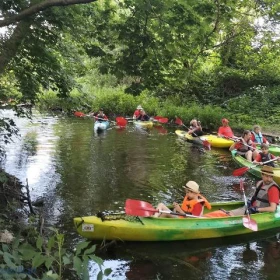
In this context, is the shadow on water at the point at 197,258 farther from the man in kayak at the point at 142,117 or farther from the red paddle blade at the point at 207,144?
the man in kayak at the point at 142,117

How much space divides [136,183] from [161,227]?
3.54 metres

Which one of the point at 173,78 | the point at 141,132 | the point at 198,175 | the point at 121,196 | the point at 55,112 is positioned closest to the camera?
the point at 173,78

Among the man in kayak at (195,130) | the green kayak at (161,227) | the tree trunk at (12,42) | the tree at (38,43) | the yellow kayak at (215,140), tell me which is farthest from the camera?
the man in kayak at (195,130)

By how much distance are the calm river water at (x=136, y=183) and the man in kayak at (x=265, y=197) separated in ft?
1.62

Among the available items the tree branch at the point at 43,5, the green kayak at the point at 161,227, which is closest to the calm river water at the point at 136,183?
the green kayak at the point at 161,227

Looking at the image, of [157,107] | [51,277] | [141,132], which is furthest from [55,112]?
[51,277]

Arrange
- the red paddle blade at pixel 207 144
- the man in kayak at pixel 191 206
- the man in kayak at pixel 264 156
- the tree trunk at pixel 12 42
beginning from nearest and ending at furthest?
1. the tree trunk at pixel 12 42
2. the man in kayak at pixel 191 206
3. the man in kayak at pixel 264 156
4. the red paddle blade at pixel 207 144

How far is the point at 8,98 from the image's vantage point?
6.78m

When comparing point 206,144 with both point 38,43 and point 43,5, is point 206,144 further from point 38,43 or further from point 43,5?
point 43,5

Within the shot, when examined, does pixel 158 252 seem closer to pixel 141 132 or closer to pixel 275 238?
pixel 275 238

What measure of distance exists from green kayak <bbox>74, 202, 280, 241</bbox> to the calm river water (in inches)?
6.8

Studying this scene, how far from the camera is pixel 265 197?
22.2 feet

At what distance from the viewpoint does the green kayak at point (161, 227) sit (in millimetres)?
5773

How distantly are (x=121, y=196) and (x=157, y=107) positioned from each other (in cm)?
1419
